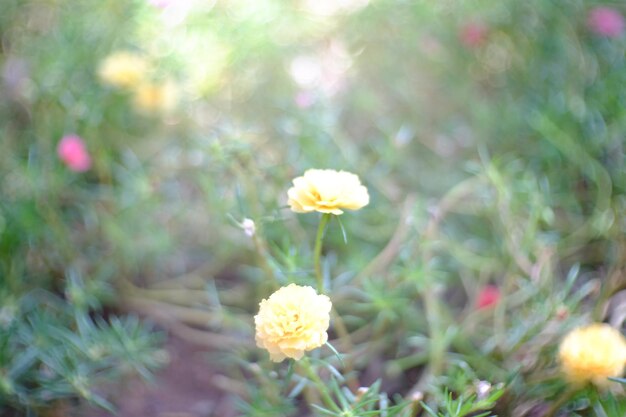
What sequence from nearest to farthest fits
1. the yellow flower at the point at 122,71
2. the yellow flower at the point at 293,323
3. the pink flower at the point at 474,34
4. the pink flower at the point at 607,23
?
the yellow flower at the point at 293,323 → the yellow flower at the point at 122,71 → the pink flower at the point at 607,23 → the pink flower at the point at 474,34

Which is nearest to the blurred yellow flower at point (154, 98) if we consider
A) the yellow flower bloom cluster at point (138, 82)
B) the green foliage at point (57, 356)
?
the yellow flower bloom cluster at point (138, 82)

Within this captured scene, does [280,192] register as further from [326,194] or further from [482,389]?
[482,389]

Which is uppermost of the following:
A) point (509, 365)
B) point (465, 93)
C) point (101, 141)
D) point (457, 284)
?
point (101, 141)

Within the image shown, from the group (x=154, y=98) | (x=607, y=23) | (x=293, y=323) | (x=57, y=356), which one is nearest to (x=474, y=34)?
(x=607, y=23)

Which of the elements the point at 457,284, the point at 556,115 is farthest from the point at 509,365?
the point at 556,115

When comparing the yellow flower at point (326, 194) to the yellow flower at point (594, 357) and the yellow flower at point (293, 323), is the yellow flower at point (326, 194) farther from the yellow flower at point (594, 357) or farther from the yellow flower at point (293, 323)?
the yellow flower at point (594, 357)

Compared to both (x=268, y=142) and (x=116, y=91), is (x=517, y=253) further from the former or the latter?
(x=116, y=91)
